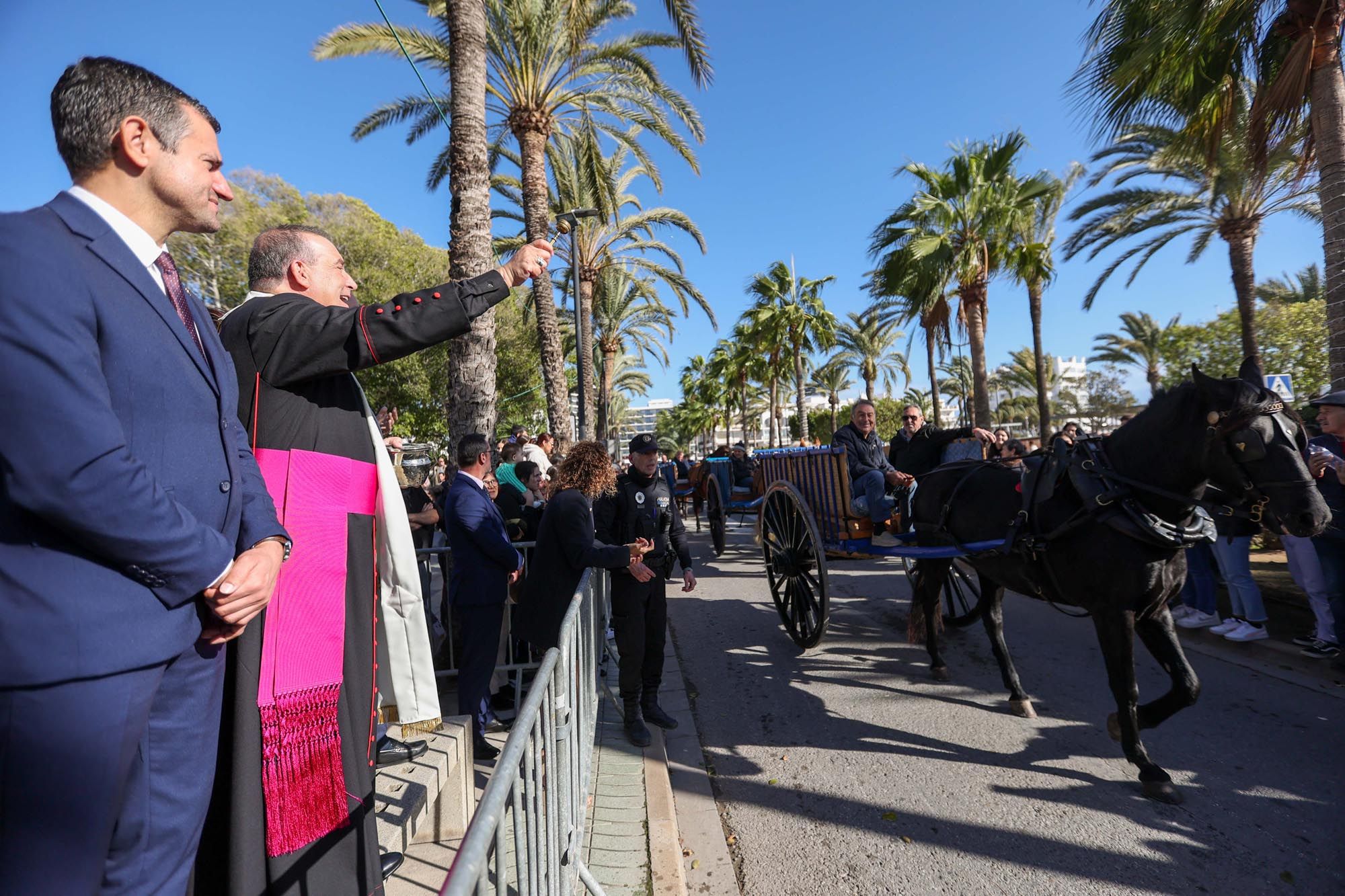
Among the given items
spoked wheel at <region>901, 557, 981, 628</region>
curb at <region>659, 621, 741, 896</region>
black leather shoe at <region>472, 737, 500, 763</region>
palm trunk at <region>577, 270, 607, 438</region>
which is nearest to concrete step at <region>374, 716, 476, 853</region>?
black leather shoe at <region>472, 737, 500, 763</region>

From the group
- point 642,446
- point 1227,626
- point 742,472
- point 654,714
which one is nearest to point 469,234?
point 642,446

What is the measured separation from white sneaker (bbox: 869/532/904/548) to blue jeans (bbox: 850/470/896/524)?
14 centimetres

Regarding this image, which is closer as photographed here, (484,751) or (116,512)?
(116,512)

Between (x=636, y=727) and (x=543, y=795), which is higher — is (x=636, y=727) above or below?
below

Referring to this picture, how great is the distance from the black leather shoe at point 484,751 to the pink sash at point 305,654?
2776 mm

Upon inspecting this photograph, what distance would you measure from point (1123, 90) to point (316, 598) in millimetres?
9208

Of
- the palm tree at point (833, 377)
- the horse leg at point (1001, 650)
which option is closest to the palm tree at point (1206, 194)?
the horse leg at point (1001, 650)

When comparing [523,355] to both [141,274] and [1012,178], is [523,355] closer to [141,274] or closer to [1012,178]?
[1012,178]

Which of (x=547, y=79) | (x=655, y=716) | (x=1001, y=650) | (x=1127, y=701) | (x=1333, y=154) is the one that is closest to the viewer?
(x=1127, y=701)

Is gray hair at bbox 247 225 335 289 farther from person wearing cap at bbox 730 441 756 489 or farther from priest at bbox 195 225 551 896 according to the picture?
person wearing cap at bbox 730 441 756 489

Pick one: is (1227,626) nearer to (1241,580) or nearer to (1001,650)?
(1241,580)

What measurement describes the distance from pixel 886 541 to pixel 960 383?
47008 millimetres

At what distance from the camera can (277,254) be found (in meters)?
1.86

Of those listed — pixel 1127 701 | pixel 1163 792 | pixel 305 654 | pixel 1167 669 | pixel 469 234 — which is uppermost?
pixel 469 234
